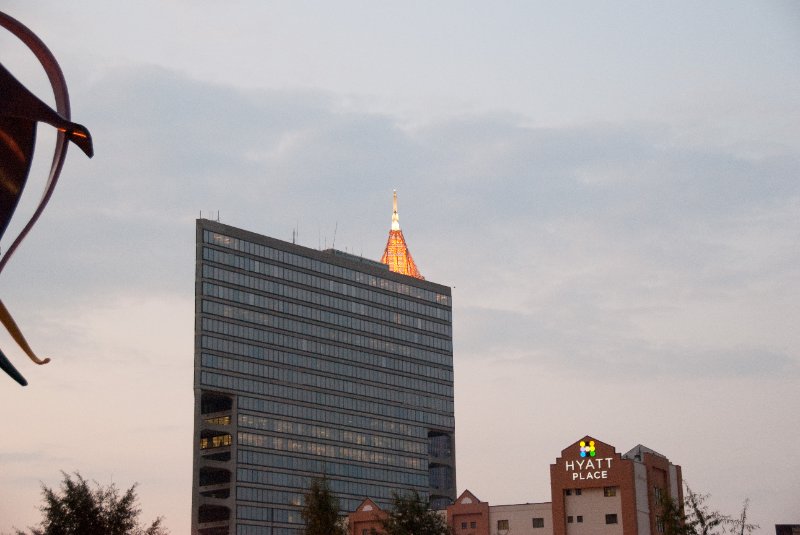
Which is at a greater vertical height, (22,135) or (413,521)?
(22,135)

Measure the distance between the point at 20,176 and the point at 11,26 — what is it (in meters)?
6.70

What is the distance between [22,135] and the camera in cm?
5919

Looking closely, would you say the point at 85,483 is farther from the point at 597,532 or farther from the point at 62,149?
the point at 597,532

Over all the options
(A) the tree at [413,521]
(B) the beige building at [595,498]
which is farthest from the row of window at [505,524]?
(A) the tree at [413,521]

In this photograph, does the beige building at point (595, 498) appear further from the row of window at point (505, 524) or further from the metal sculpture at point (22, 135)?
the metal sculpture at point (22, 135)

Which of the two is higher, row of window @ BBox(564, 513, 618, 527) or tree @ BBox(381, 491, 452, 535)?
row of window @ BBox(564, 513, 618, 527)

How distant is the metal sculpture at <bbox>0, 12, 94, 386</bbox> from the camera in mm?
57562

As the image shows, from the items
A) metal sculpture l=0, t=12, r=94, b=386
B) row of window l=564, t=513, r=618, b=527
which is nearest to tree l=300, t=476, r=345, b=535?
row of window l=564, t=513, r=618, b=527

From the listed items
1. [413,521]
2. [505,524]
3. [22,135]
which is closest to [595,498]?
[505,524]

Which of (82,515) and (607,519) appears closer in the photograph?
(82,515)

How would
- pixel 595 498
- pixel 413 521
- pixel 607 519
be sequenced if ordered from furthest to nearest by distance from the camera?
1. pixel 595 498
2. pixel 607 519
3. pixel 413 521

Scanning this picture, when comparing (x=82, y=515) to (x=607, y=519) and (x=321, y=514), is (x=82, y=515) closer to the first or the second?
(x=321, y=514)

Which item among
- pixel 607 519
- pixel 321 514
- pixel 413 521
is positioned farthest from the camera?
pixel 607 519

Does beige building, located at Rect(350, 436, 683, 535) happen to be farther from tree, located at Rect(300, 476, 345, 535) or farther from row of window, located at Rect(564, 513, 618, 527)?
tree, located at Rect(300, 476, 345, 535)
